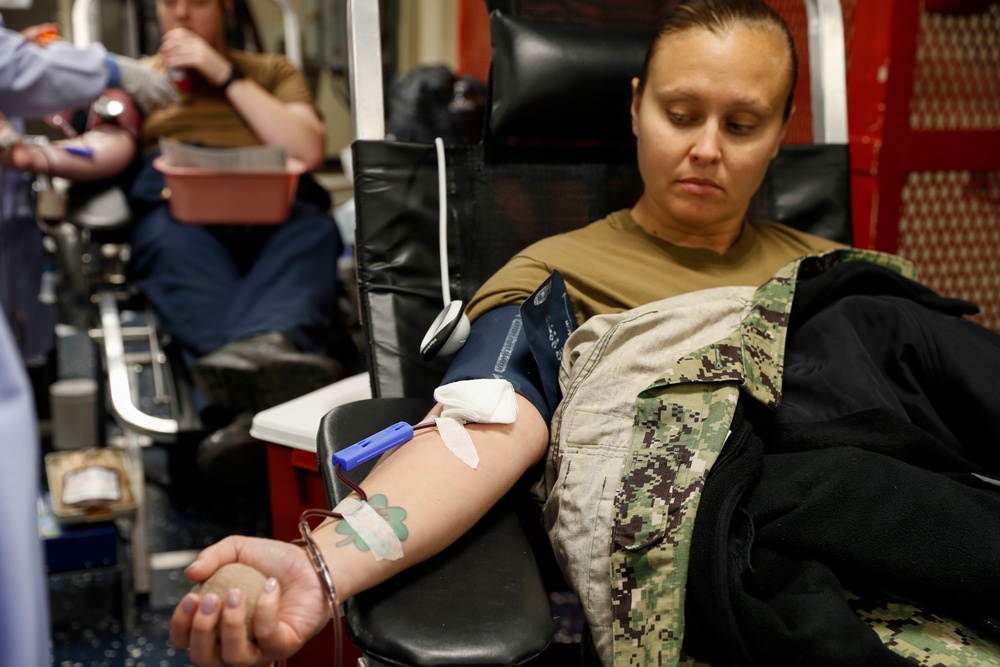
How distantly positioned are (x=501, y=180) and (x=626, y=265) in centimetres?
29

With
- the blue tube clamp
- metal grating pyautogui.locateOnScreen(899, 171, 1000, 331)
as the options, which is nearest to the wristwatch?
metal grating pyautogui.locateOnScreen(899, 171, 1000, 331)

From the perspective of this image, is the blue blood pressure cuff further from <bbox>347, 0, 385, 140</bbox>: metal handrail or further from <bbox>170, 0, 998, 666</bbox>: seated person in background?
<bbox>347, 0, 385, 140</bbox>: metal handrail

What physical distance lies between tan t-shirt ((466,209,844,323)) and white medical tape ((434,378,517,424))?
9.0 inches

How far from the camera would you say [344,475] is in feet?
3.05

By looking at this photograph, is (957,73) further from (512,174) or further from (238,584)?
(238,584)

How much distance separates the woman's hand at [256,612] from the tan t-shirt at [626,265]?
0.53 m

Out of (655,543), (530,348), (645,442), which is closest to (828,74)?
(530,348)

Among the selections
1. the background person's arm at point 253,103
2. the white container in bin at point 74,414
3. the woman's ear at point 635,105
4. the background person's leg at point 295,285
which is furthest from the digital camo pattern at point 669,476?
the white container in bin at point 74,414

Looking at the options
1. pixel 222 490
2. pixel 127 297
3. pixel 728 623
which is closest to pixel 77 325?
pixel 127 297

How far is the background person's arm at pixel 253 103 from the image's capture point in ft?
7.84

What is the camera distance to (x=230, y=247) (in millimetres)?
2367

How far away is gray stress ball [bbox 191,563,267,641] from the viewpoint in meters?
0.70

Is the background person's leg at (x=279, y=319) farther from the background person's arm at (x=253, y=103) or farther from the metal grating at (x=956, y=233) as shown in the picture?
the metal grating at (x=956, y=233)

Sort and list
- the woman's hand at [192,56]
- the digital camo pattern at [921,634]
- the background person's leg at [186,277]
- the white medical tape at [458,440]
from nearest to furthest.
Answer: the digital camo pattern at [921,634] → the white medical tape at [458,440] → the background person's leg at [186,277] → the woman's hand at [192,56]
